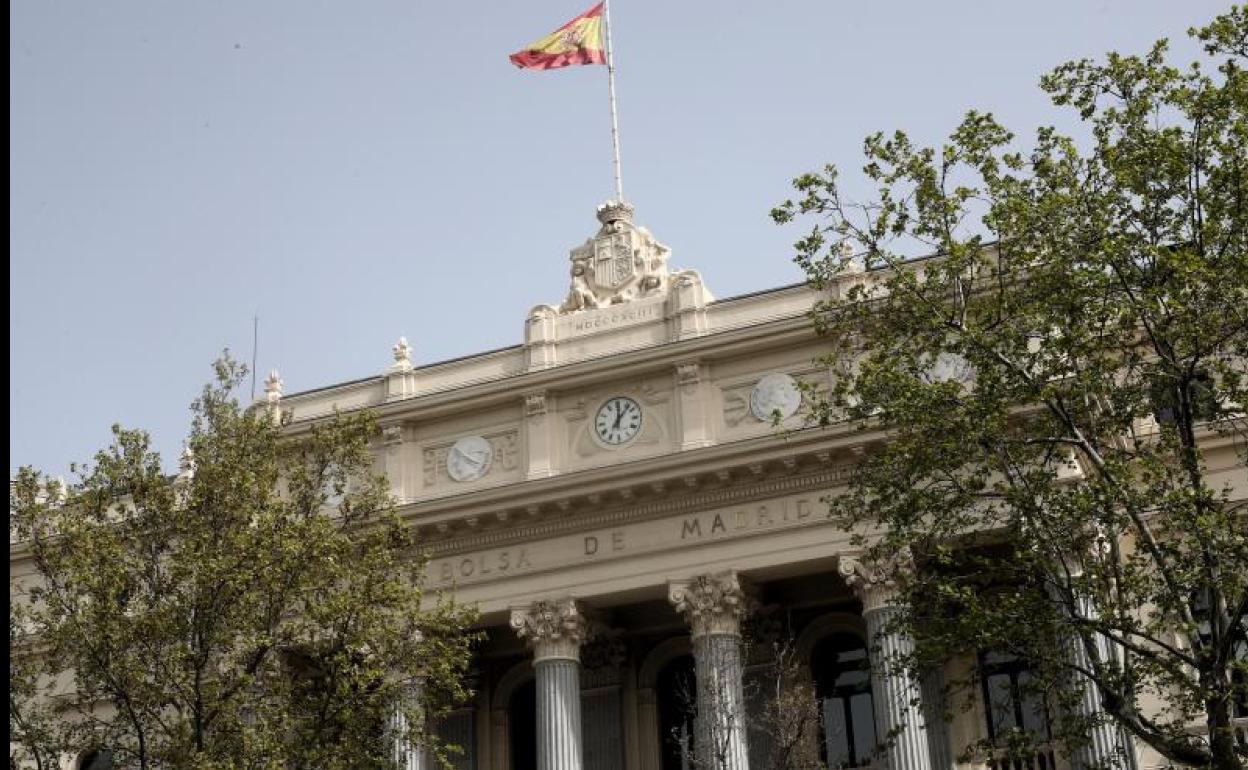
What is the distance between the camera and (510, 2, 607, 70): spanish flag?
1608 inches

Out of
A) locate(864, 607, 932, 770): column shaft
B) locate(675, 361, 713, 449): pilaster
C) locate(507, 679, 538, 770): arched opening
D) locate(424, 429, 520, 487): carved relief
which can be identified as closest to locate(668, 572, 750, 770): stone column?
locate(864, 607, 932, 770): column shaft

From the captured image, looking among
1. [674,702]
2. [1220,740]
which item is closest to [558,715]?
[674,702]

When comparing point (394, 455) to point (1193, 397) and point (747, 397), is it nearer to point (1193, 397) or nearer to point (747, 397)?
point (747, 397)

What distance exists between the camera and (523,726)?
3822cm

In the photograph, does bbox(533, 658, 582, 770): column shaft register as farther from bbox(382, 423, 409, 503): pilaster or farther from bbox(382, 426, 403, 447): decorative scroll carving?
bbox(382, 426, 403, 447): decorative scroll carving

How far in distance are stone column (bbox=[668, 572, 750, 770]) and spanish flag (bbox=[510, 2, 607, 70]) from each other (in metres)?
13.9

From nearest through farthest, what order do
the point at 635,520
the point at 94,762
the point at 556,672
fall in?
the point at 556,672, the point at 635,520, the point at 94,762

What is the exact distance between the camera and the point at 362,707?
85.0 feet

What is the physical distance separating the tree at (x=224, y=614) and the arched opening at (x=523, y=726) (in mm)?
10088

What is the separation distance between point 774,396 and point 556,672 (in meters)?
7.26

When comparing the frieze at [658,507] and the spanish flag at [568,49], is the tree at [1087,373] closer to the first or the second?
the frieze at [658,507]

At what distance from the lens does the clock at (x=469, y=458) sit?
3716 cm

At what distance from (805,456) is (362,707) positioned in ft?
36.8

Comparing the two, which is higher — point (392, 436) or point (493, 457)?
point (392, 436)
